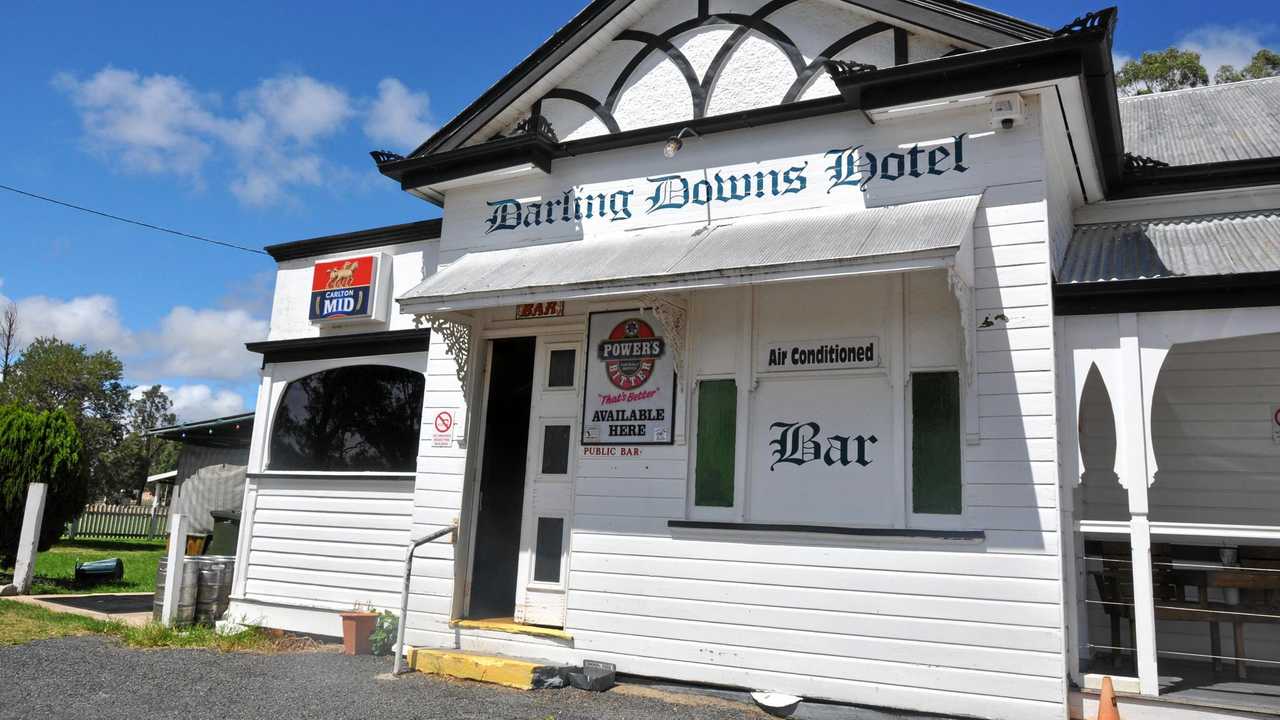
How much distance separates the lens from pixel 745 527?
6.89 metres

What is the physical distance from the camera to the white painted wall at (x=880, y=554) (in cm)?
594

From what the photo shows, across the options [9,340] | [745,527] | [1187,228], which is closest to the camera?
[745,527]

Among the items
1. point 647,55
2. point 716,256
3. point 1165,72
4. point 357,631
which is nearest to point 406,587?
point 357,631

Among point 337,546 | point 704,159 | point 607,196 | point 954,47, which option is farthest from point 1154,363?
point 337,546

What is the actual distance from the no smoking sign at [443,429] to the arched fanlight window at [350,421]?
954mm

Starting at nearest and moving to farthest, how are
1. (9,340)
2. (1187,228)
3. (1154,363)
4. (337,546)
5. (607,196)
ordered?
(1154,363) < (1187,228) < (607,196) < (337,546) < (9,340)

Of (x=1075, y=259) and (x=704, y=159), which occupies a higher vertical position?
(x=704, y=159)

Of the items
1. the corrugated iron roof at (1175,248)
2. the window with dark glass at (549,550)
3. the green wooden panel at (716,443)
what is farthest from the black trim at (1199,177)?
the window with dark glass at (549,550)

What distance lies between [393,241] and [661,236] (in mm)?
3620

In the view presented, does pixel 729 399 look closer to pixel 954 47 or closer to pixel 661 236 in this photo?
pixel 661 236

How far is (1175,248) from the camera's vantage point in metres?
7.00

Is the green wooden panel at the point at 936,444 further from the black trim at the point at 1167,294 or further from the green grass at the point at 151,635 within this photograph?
the green grass at the point at 151,635

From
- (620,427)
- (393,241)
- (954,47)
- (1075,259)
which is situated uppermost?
(954,47)

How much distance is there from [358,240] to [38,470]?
797 centimetres
